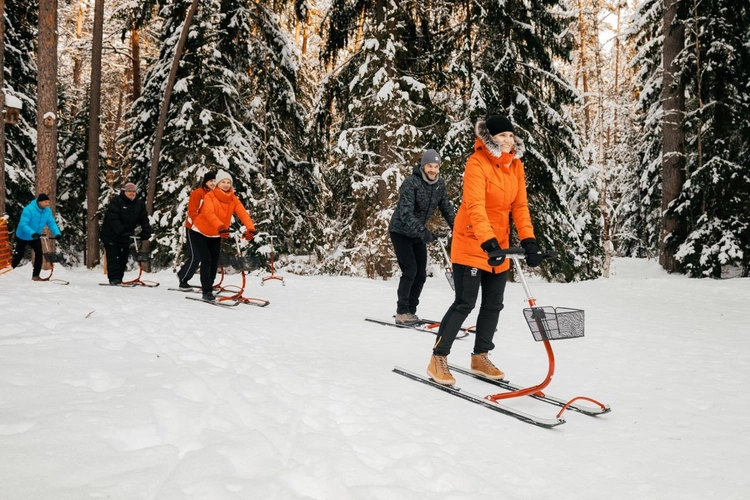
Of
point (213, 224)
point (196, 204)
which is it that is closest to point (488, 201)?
point (213, 224)

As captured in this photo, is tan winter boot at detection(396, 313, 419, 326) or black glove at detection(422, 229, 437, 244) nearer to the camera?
black glove at detection(422, 229, 437, 244)

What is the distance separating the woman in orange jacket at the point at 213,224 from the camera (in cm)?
891

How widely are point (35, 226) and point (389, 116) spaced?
340 inches

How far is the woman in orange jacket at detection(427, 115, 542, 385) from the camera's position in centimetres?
423

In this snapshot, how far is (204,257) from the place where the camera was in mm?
9219

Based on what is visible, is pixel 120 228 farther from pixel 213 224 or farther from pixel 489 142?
pixel 489 142

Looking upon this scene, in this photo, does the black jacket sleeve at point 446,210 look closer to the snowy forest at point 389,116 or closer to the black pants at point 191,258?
the black pants at point 191,258

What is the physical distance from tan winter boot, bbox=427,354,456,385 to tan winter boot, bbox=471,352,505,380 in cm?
38

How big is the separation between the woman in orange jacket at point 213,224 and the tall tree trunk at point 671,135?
11.8 meters

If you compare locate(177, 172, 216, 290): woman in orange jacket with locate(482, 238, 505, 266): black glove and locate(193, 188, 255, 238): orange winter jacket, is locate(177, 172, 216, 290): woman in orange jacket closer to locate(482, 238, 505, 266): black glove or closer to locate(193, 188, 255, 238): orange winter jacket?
locate(193, 188, 255, 238): orange winter jacket

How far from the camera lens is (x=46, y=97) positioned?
45.8 ft

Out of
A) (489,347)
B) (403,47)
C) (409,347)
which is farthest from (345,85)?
(489,347)

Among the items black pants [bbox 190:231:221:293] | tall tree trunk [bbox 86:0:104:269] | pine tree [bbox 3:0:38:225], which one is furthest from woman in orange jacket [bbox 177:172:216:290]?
pine tree [bbox 3:0:38:225]

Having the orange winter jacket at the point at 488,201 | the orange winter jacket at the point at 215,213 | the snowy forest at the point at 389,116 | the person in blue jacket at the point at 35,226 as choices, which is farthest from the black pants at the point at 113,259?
the orange winter jacket at the point at 488,201
